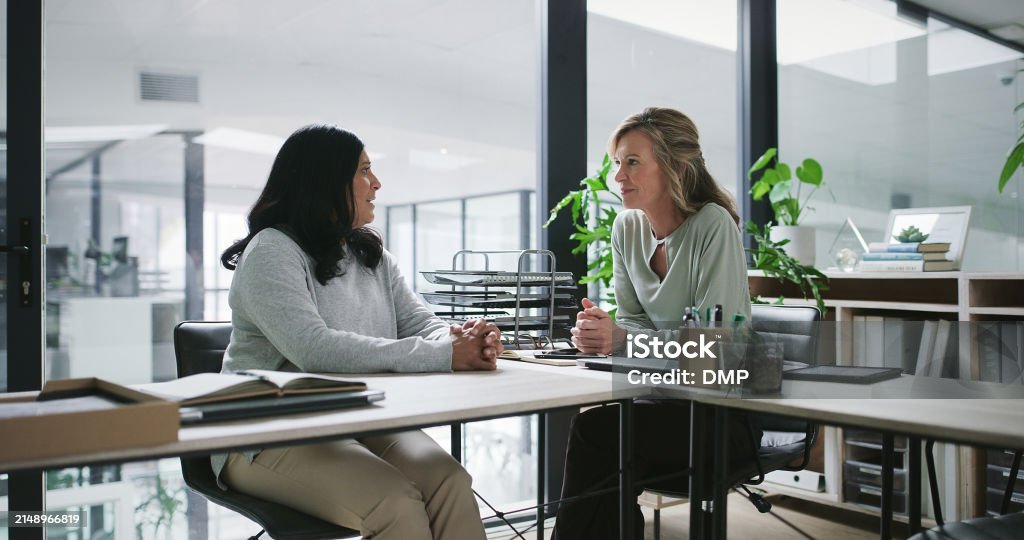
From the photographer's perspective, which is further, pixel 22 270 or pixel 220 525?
pixel 220 525

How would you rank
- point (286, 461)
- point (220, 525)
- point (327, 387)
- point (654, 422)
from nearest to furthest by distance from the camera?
point (327, 387) < point (286, 461) < point (654, 422) < point (220, 525)

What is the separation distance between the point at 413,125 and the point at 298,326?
4.94 feet

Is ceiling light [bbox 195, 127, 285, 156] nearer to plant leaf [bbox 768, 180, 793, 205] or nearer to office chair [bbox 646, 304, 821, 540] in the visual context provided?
office chair [bbox 646, 304, 821, 540]

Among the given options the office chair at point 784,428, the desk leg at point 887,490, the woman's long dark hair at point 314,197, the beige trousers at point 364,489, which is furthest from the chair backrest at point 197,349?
the desk leg at point 887,490

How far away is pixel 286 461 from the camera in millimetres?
1412

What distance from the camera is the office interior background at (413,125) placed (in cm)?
229

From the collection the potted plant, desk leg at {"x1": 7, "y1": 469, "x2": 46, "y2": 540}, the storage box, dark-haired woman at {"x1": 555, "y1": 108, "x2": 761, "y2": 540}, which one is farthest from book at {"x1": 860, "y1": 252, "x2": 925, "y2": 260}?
desk leg at {"x1": 7, "y1": 469, "x2": 46, "y2": 540}

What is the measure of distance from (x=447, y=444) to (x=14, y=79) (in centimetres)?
181

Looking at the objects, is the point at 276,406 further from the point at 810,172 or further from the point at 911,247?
the point at 810,172

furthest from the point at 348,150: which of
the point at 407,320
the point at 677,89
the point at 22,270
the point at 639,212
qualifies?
the point at 677,89

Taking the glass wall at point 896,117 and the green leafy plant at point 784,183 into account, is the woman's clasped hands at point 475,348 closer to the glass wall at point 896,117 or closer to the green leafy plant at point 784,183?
the green leafy plant at point 784,183

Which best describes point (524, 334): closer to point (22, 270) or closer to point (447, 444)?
point (447, 444)

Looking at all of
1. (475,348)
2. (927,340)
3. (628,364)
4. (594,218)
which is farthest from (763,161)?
(475,348)

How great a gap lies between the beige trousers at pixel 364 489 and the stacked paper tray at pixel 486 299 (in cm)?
68
